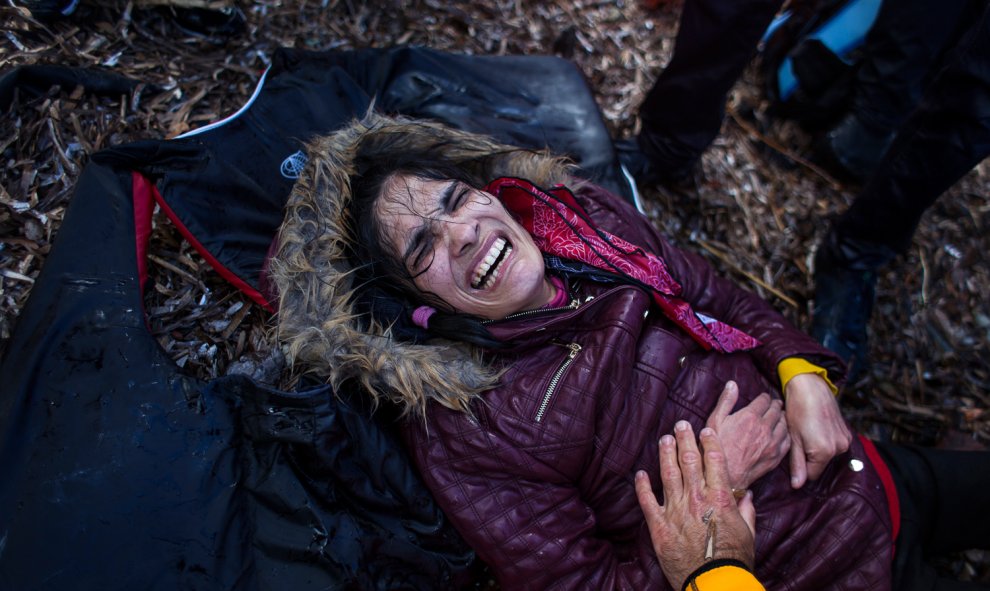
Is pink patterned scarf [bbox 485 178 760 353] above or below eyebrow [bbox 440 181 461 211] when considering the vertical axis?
below

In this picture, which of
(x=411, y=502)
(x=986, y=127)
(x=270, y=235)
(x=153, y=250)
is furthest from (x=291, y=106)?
(x=986, y=127)

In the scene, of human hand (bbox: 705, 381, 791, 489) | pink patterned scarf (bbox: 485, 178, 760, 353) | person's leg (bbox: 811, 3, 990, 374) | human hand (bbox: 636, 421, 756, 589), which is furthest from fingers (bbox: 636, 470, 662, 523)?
person's leg (bbox: 811, 3, 990, 374)

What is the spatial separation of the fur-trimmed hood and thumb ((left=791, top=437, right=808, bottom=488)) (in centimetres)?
143

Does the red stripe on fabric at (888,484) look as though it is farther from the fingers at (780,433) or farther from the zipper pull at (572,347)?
the zipper pull at (572,347)

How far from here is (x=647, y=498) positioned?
8.10 feet

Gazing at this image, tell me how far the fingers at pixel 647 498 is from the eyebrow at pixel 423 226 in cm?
139

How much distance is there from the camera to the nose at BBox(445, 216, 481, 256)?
8.18 feet

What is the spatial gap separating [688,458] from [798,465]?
583 millimetres

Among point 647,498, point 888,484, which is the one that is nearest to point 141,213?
point 647,498

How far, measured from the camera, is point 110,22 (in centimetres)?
349

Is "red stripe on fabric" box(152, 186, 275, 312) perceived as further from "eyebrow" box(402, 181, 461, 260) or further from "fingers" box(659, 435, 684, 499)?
"fingers" box(659, 435, 684, 499)

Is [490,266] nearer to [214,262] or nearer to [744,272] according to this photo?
[214,262]

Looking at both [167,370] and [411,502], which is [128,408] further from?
[411,502]

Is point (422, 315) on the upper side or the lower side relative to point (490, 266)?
lower
